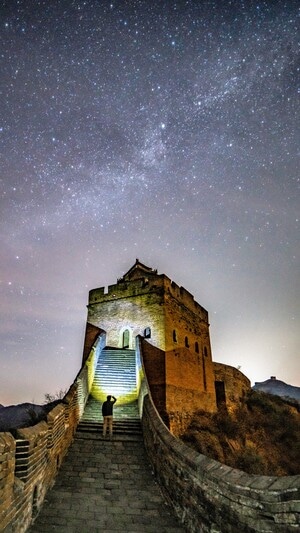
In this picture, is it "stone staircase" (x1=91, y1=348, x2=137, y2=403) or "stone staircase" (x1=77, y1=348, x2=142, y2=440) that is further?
"stone staircase" (x1=91, y1=348, x2=137, y2=403)

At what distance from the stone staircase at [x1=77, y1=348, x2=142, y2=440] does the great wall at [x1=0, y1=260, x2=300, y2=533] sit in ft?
0.17

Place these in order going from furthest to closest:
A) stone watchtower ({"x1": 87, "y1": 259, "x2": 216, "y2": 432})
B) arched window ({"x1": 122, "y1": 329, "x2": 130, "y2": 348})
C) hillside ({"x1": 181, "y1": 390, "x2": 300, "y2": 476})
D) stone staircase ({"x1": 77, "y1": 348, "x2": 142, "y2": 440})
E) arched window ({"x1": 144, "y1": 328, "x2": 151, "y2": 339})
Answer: arched window ({"x1": 122, "y1": 329, "x2": 130, "y2": 348}) → arched window ({"x1": 144, "y1": 328, "x2": 151, "y2": 339}) → stone watchtower ({"x1": 87, "y1": 259, "x2": 216, "y2": 432}) → hillside ({"x1": 181, "y1": 390, "x2": 300, "y2": 476}) → stone staircase ({"x1": 77, "y1": 348, "x2": 142, "y2": 440})

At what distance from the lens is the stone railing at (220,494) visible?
348 centimetres

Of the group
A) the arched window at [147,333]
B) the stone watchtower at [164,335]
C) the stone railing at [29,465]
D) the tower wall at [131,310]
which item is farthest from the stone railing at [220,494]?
the tower wall at [131,310]

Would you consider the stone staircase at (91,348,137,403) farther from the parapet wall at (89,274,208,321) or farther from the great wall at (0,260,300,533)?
the parapet wall at (89,274,208,321)

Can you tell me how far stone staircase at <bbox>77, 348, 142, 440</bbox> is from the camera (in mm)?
10641

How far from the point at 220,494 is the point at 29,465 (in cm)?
323

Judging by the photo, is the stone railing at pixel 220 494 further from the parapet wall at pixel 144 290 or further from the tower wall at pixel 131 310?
the parapet wall at pixel 144 290

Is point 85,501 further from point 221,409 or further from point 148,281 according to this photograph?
point 221,409

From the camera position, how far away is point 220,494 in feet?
15.3

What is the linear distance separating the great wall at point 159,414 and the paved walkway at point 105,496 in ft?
0.72

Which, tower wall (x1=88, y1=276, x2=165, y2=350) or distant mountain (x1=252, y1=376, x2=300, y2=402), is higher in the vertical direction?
tower wall (x1=88, y1=276, x2=165, y2=350)

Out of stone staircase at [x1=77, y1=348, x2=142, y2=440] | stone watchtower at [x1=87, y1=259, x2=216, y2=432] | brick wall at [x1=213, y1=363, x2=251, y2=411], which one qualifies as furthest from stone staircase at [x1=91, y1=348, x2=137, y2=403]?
brick wall at [x1=213, y1=363, x2=251, y2=411]

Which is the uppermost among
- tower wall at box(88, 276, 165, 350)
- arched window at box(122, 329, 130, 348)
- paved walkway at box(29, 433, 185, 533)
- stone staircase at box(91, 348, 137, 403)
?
tower wall at box(88, 276, 165, 350)
